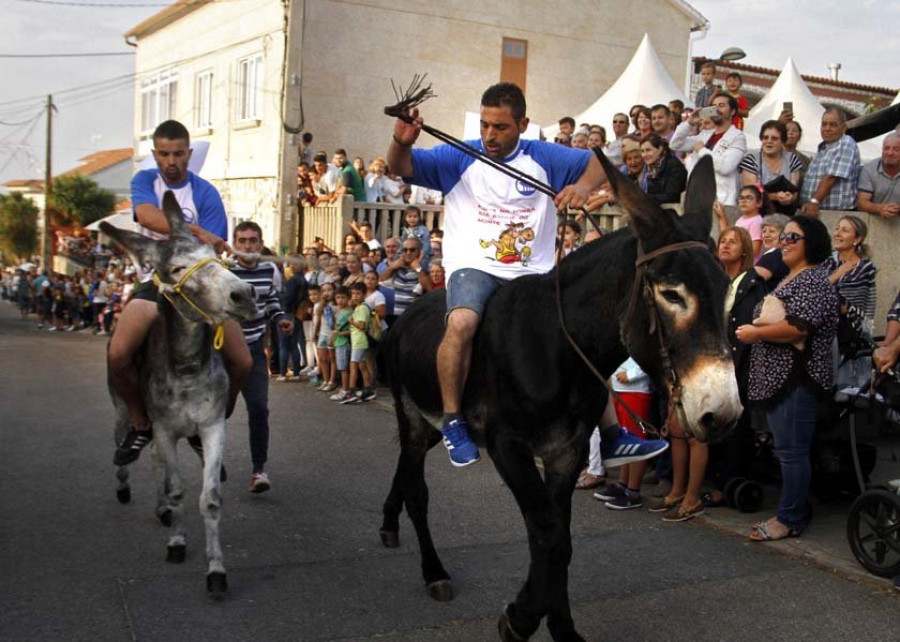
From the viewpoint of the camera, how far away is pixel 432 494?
308 inches

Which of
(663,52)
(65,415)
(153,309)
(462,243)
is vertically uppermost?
(663,52)

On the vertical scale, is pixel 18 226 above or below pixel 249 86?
below

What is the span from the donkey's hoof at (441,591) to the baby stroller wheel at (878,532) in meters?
2.71

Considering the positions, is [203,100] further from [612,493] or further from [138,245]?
[138,245]

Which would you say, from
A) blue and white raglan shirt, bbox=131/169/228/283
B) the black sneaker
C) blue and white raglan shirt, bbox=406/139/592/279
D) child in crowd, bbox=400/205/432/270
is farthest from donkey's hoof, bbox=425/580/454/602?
child in crowd, bbox=400/205/432/270

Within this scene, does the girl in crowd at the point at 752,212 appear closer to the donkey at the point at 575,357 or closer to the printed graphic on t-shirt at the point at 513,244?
the printed graphic on t-shirt at the point at 513,244

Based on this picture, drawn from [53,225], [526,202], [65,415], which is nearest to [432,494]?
[526,202]

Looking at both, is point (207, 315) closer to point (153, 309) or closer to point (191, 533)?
point (153, 309)

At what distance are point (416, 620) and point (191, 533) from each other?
223 centimetres

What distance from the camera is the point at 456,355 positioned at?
4801 millimetres

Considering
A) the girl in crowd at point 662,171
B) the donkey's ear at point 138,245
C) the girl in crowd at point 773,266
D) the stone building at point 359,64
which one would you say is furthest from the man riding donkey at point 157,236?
the stone building at point 359,64

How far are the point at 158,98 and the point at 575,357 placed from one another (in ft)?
103

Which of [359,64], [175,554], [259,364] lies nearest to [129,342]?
[175,554]

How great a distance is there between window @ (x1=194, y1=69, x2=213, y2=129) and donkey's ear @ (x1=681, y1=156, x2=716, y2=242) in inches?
1023
